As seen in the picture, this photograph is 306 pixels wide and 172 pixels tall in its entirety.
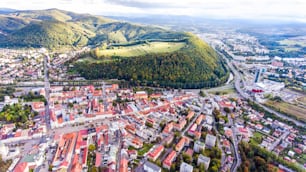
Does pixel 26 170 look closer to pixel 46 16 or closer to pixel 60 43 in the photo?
pixel 60 43

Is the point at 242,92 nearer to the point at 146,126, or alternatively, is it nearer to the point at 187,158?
the point at 146,126

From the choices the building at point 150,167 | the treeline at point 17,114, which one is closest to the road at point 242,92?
the building at point 150,167

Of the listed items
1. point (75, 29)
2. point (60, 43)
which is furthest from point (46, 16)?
point (60, 43)

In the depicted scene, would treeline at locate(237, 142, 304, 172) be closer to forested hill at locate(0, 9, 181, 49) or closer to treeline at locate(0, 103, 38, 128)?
treeline at locate(0, 103, 38, 128)

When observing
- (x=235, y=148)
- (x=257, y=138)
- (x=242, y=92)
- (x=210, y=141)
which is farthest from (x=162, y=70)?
(x=235, y=148)

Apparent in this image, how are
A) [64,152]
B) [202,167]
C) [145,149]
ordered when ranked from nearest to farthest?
[202,167]
[64,152]
[145,149]

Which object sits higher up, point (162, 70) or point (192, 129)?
point (162, 70)

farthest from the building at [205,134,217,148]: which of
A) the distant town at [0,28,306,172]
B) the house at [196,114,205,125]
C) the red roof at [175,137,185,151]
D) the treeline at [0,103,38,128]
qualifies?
the treeline at [0,103,38,128]

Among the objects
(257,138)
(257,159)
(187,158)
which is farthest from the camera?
(257,138)
